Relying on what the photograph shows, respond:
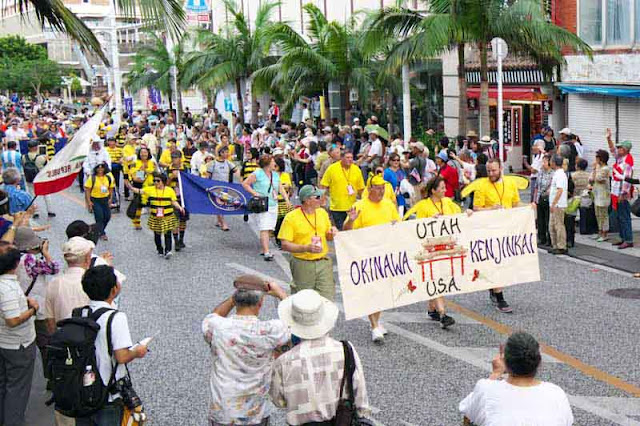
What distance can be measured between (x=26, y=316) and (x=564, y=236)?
10.0m

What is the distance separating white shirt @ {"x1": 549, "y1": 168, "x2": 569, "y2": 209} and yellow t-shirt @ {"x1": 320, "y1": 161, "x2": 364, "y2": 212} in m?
2.98

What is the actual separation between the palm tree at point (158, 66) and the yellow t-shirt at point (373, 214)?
30956mm

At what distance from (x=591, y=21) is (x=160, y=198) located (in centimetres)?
1232

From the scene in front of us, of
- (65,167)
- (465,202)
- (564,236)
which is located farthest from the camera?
(465,202)

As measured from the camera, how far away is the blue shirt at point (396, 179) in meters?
15.5

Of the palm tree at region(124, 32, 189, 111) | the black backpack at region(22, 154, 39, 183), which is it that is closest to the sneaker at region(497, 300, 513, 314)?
the black backpack at region(22, 154, 39, 183)

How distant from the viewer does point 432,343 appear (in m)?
10.4

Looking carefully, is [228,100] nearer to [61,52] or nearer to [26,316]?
[26,316]

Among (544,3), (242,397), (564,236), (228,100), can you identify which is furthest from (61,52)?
(242,397)

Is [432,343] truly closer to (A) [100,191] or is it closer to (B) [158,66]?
(A) [100,191]

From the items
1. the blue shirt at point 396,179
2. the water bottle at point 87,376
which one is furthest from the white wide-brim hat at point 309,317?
the blue shirt at point 396,179

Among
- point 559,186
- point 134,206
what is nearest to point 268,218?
point 134,206

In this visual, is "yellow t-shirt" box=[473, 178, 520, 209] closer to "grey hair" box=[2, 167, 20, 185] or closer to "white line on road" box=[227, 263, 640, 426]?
"white line on road" box=[227, 263, 640, 426]

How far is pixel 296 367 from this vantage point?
5.64m
